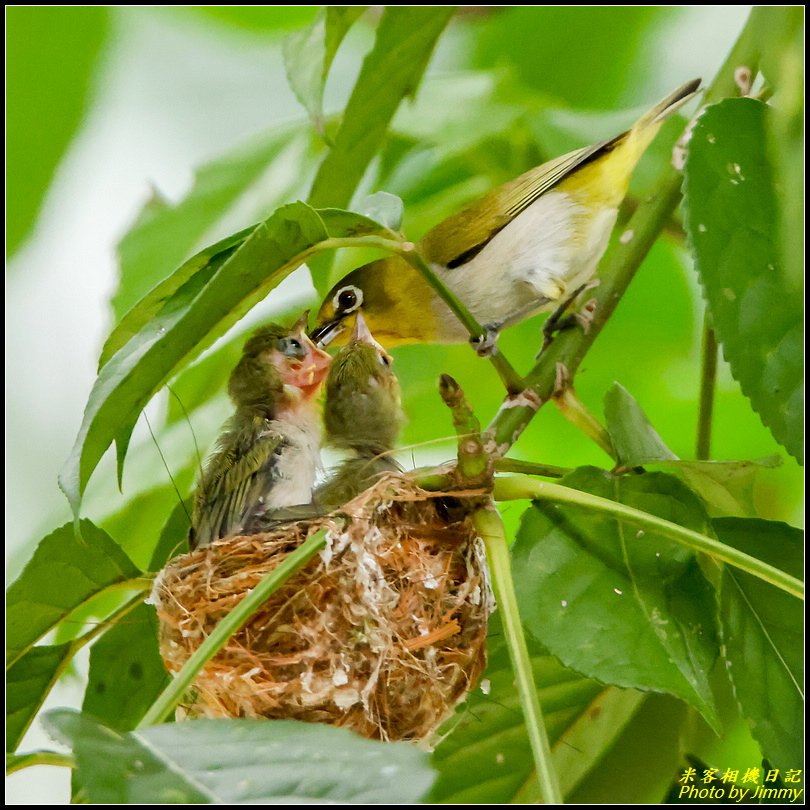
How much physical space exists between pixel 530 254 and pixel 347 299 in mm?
426

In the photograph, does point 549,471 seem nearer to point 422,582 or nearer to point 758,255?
point 422,582

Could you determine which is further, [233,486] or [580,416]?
[233,486]

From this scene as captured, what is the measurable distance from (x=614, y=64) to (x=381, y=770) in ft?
7.11

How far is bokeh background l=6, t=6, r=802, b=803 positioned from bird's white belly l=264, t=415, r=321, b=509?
0.15 meters

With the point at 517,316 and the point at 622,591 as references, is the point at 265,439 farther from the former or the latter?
the point at 622,591

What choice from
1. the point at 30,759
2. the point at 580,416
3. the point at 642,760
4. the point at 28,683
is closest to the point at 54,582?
the point at 28,683

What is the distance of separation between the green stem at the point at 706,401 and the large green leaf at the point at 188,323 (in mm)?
682

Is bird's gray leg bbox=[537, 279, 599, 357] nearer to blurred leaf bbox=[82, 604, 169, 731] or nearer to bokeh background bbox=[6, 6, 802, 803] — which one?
bokeh background bbox=[6, 6, 802, 803]

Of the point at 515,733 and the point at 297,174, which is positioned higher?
the point at 297,174

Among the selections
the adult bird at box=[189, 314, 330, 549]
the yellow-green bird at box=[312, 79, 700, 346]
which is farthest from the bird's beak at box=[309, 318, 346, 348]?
the adult bird at box=[189, 314, 330, 549]

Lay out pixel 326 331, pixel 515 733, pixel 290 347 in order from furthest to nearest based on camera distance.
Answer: pixel 326 331
pixel 290 347
pixel 515 733

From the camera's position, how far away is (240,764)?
85 centimetres

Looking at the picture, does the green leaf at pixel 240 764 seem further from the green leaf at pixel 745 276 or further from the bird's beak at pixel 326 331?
the bird's beak at pixel 326 331

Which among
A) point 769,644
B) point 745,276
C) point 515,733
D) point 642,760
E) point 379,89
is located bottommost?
point 642,760
